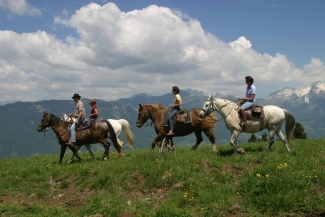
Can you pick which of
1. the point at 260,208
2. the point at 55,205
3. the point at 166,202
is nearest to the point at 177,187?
the point at 166,202

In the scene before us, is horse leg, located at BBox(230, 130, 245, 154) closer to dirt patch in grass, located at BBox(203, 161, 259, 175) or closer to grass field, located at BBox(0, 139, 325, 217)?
grass field, located at BBox(0, 139, 325, 217)

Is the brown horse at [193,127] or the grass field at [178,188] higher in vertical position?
the brown horse at [193,127]

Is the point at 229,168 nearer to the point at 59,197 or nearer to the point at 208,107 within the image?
the point at 208,107

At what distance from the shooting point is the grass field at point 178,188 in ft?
26.9

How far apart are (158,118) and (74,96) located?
470cm

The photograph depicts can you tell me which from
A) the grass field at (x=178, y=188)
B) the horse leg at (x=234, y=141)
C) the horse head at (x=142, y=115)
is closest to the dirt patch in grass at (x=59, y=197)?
the grass field at (x=178, y=188)

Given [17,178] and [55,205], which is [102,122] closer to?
[17,178]

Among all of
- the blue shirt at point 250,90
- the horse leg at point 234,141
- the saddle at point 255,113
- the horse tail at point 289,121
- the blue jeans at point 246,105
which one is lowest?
the horse leg at point 234,141

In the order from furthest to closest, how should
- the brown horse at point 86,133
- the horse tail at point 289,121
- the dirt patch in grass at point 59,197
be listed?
the brown horse at point 86,133 < the horse tail at point 289,121 < the dirt patch in grass at point 59,197

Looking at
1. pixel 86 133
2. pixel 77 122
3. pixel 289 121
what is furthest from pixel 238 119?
pixel 77 122

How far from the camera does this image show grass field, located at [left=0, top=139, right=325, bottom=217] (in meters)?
8.19

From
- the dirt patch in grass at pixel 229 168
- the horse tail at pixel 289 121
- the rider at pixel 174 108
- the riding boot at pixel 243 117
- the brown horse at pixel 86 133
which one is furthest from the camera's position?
the brown horse at pixel 86 133

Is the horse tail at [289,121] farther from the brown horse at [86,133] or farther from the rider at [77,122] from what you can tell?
the rider at [77,122]

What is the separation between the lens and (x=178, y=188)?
32.2 feet
